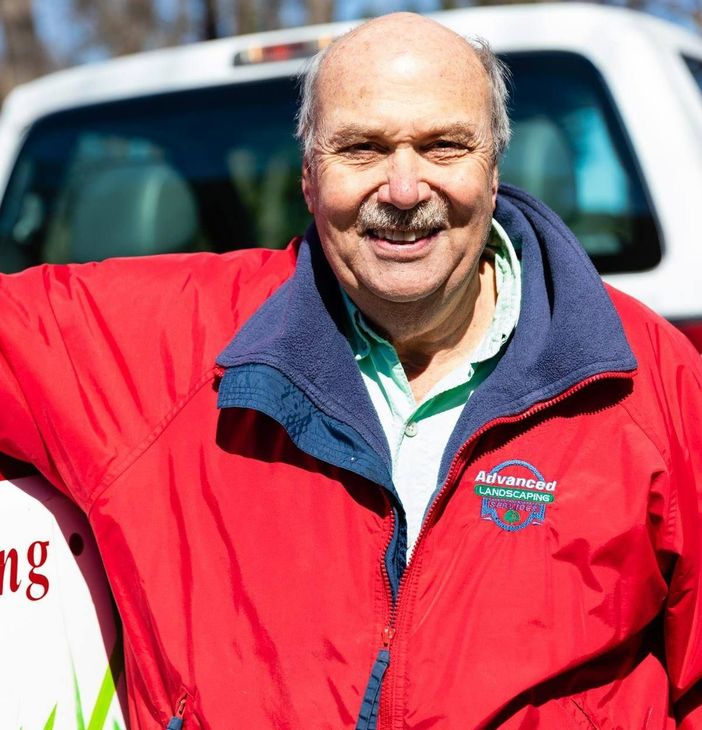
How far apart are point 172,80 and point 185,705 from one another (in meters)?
2.20

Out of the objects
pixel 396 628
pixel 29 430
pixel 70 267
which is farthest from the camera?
pixel 70 267

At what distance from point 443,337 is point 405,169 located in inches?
14.4

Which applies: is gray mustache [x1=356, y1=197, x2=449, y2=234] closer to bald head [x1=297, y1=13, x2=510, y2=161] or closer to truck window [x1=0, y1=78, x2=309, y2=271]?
bald head [x1=297, y1=13, x2=510, y2=161]

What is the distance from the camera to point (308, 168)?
2.31 meters

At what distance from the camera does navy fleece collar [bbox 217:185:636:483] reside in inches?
80.2

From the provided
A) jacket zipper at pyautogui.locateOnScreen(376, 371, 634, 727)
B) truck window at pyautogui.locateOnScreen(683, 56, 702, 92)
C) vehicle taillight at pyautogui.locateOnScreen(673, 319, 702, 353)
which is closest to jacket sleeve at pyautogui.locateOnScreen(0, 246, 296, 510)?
jacket zipper at pyautogui.locateOnScreen(376, 371, 634, 727)

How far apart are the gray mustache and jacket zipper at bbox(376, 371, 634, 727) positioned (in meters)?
0.38

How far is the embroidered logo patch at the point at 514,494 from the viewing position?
201 centimetres

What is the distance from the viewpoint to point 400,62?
7.00 ft

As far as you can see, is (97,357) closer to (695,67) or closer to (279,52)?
(279,52)

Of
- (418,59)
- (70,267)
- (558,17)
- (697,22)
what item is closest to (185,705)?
(70,267)

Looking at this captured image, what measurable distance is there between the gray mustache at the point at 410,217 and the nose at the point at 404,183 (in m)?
0.01

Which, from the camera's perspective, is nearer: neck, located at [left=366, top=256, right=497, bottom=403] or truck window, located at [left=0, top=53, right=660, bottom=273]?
neck, located at [left=366, top=256, right=497, bottom=403]

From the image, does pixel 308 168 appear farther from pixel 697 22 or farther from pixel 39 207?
pixel 697 22
